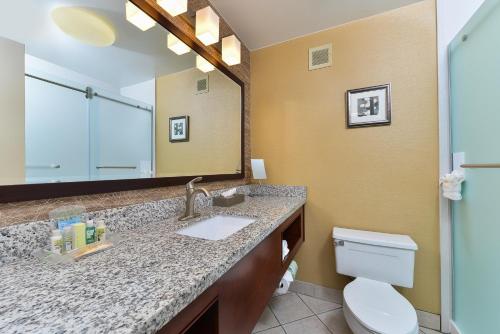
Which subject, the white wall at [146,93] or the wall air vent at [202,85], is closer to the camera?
the white wall at [146,93]

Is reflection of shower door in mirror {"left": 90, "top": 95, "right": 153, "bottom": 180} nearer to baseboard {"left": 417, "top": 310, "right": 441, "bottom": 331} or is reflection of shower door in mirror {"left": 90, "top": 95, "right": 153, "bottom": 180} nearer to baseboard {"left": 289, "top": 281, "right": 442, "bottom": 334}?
baseboard {"left": 289, "top": 281, "right": 442, "bottom": 334}

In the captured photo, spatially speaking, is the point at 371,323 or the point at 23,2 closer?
the point at 23,2

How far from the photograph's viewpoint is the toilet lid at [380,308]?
1.02 m

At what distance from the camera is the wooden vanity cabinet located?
1.71 ft

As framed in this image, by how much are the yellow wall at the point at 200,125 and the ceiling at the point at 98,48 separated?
0.11m

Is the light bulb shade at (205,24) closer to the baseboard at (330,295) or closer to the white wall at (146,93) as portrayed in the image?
the white wall at (146,93)

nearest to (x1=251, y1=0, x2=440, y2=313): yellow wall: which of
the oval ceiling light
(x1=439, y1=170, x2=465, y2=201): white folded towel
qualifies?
(x1=439, y1=170, x2=465, y2=201): white folded towel

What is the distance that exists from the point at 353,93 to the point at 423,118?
51 cm

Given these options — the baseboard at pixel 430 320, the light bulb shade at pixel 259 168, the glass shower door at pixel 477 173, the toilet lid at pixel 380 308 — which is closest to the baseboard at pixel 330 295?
the baseboard at pixel 430 320

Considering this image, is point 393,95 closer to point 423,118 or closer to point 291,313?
point 423,118

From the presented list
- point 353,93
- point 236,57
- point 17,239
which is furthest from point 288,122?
point 17,239

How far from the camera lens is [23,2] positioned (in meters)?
0.68

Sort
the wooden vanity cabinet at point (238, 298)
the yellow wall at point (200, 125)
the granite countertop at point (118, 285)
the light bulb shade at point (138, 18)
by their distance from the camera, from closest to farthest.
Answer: the granite countertop at point (118, 285) < the wooden vanity cabinet at point (238, 298) < the light bulb shade at point (138, 18) < the yellow wall at point (200, 125)

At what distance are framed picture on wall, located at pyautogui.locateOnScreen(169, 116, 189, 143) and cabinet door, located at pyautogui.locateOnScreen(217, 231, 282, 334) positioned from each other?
782mm
